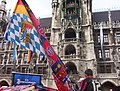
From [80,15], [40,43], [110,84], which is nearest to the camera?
[40,43]

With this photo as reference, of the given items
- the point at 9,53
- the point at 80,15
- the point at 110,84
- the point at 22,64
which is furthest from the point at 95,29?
the point at 9,53

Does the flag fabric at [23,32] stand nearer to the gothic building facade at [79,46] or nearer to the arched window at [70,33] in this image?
the gothic building facade at [79,46]

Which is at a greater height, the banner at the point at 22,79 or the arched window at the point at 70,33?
the arched window at the point at 70,33

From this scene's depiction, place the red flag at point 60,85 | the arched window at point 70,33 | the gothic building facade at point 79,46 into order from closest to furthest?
the red flag at point 60,85, the gothic building facade at point 79,46, the arched window at point 70,33

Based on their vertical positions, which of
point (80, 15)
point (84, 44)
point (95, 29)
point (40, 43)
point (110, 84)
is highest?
point (80, 15)

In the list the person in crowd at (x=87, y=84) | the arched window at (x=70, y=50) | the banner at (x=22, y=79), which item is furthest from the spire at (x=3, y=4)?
the person in crowd at (x=87, y=84)

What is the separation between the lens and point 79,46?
31234mm

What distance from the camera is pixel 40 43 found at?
8.05 metres

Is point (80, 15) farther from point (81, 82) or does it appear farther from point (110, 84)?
point (81, 82)

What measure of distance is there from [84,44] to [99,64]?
4.50 m

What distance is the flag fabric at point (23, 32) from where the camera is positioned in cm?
845

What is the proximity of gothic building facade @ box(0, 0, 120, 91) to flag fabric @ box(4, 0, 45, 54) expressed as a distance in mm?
20584

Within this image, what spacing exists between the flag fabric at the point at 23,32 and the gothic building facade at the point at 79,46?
67.5 ft

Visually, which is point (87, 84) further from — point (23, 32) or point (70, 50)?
point (70, 50)
